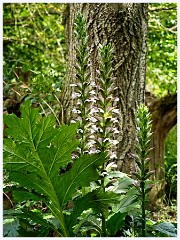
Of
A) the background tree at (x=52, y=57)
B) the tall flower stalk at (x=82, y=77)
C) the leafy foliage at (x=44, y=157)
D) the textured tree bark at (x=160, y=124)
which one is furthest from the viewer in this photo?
the textured tree bark at (x=160, y=124)

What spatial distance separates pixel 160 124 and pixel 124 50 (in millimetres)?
3162

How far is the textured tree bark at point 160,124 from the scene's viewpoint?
4.76 m

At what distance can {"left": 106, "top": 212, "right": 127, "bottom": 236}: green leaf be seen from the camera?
44.4 inches

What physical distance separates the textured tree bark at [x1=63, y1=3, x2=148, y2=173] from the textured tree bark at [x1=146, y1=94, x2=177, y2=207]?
8.42ft

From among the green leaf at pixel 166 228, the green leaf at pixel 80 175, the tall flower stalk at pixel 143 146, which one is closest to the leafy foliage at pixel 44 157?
the green leaf at pixel 80 175

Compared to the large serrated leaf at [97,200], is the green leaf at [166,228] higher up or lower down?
lower down

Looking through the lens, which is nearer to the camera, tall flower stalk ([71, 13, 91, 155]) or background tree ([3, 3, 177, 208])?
tall flower stalk ([71, 13, 91, 155])

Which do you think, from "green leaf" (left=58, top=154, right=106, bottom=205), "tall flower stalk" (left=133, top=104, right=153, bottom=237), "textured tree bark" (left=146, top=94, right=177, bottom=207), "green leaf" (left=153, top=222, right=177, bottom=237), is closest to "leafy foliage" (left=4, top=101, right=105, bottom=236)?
"green leaf" (left=58, top=154, right=106, bottom=205)

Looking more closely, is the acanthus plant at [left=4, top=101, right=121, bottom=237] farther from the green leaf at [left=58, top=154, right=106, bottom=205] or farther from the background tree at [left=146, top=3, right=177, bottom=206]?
the background tree at [left=146, top=3, right=177, bottom=206]

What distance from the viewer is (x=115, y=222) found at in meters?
1.14

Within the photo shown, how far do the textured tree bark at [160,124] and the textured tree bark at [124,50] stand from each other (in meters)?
2.57

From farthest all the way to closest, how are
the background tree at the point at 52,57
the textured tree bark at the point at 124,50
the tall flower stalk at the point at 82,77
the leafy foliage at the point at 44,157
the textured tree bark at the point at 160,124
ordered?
1. the textured tree bark at the point at 160,124
2. the background tree at the point at 52,57
3. the textured tree bark at the point at 124,50
4. the tall flower stalk at the point at 82,77
5. the leafy foliage at the point at 44,157

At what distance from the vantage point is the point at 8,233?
1165 mm

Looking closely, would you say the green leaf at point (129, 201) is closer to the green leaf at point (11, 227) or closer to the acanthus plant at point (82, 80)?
the acanthus plant at point (82, 80)
